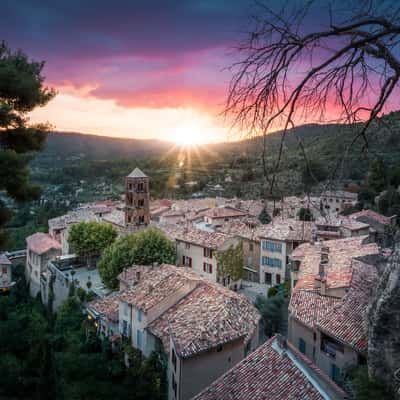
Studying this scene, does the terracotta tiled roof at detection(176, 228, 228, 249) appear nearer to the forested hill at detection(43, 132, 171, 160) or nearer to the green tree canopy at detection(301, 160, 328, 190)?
the green tree canopy at detection(301, 160, 328, 190)

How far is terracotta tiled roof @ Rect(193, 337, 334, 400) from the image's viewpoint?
27.3 feet

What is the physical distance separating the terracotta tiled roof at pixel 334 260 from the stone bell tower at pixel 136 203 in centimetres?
1987

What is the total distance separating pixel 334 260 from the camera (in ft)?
59.4

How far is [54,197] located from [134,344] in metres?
75.0

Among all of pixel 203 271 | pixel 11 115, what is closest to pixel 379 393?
pixel 11 115

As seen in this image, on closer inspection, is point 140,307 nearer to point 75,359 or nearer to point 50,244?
point 75,359

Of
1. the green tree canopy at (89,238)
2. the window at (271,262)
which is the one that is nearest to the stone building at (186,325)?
the window at (271,262)

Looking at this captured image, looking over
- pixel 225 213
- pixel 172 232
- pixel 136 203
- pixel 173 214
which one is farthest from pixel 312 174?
pixel 173 214

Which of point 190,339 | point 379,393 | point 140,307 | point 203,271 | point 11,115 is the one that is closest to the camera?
point 379,393

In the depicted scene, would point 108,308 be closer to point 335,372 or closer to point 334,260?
point 334,260

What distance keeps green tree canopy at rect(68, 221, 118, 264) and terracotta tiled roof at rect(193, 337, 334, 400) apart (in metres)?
27.6

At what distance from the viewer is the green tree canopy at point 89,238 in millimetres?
34875

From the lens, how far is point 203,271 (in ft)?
94.8

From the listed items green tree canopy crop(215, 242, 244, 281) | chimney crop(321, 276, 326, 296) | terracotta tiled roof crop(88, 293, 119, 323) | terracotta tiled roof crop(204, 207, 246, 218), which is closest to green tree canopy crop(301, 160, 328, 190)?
chimney crop(321, 276, 326, 296)
